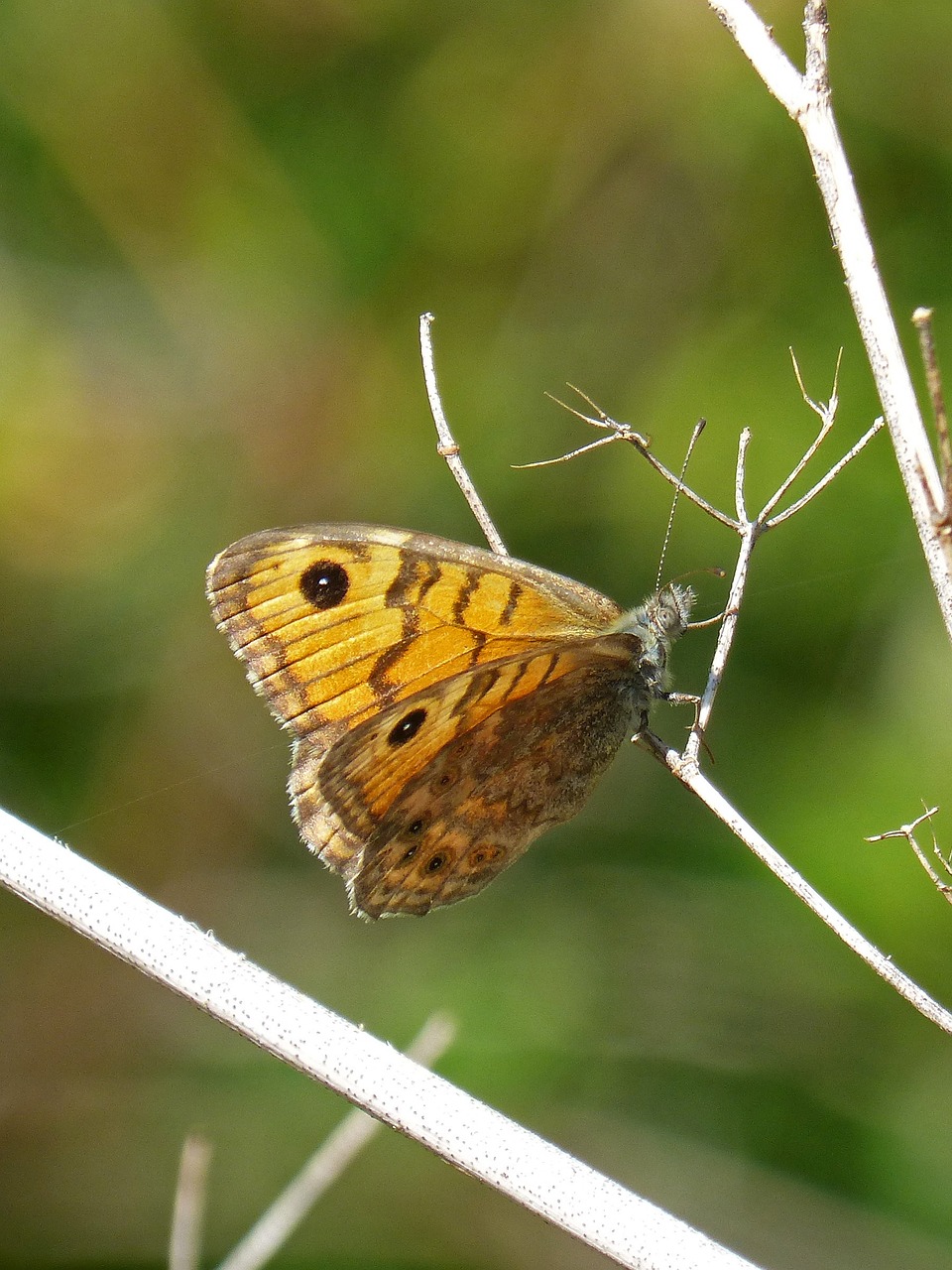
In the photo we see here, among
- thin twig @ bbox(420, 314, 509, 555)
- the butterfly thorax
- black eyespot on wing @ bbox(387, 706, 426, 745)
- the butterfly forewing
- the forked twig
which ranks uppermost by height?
thin twig @ bbox(420, 314, 509, 555)

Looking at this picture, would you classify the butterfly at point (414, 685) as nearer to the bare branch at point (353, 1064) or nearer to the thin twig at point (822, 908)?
the thin twig at point (822, 908)

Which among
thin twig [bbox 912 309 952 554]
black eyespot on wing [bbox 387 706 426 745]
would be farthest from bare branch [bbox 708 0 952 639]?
black eyespot on wing [bbox 387 706 426 745]

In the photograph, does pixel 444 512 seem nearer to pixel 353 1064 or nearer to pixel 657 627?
pixel 657 627

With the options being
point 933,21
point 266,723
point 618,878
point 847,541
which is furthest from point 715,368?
point 266,723

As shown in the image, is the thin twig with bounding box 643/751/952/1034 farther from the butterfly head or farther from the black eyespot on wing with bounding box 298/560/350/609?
the black eyespot on wing with bounding box 298/560/350/609

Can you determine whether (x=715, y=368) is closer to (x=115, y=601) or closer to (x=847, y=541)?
(x=847, y=541)

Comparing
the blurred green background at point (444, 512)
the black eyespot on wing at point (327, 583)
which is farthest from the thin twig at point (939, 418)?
the blurred green background at point (444, 512)
